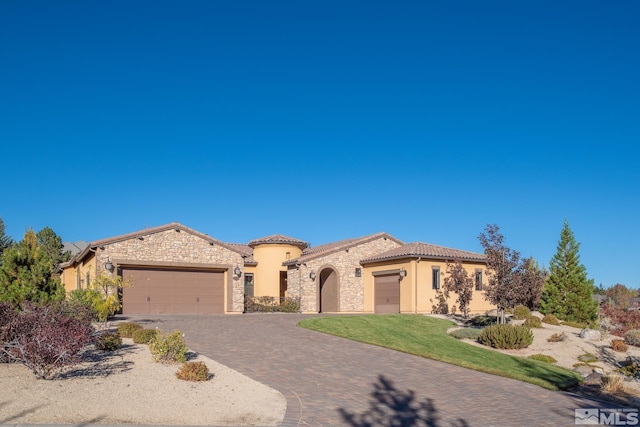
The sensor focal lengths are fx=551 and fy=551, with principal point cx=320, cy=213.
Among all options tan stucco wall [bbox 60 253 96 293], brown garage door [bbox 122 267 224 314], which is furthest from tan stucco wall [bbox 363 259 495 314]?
tan stucco wall [bbox 60 253 96 293]

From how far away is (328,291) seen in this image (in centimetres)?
3681

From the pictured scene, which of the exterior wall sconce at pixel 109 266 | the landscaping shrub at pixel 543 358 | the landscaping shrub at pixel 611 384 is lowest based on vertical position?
the landscaping shrub at pixel 543 358

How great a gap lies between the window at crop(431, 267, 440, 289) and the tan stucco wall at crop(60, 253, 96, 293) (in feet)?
62.6

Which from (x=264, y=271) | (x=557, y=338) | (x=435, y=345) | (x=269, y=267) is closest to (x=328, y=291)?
(x=269, y=267)

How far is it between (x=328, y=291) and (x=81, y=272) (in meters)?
15.4

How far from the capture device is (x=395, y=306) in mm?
34062

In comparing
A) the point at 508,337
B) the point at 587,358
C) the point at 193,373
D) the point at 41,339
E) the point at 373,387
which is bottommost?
the point at 587,358

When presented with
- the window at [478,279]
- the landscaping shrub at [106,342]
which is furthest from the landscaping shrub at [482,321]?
the landscaping shrub at [106,342]

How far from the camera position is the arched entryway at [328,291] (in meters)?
35.9

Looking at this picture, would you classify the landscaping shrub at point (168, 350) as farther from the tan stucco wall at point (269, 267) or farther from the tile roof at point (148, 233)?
the tan stucco wall at point (269, 267)

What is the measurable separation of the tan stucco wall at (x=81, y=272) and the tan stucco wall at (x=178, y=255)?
1.48 metres

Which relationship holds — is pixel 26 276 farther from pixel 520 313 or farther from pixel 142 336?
pixel 520 313

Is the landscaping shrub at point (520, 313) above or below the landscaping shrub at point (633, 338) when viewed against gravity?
above

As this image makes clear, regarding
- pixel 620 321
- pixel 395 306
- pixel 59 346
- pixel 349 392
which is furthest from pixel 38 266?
pixel 620 321
